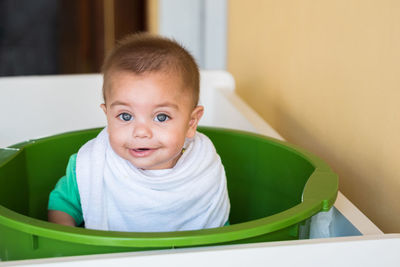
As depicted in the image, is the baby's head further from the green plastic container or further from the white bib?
the green plastic container

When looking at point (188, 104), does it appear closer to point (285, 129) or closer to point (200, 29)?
point (285, 129)

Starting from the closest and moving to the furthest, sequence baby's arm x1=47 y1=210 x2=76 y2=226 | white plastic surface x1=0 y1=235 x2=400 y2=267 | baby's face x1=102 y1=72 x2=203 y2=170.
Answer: white plastic surface x1=0 y1=235 x2=400 y2=267 → baby's face x1=102 y1=72 x2=203 y2=170 → baby's arm x1=47 y1=210 x2=76 y2=226

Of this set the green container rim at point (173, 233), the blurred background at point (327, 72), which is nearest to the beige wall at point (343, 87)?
the blurred background at point (327, 72)

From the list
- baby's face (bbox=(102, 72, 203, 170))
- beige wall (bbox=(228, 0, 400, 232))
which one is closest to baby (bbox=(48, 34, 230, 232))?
baby's face (bbox=(102, 72, 203, 170))

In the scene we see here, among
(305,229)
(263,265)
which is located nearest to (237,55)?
(305,229)

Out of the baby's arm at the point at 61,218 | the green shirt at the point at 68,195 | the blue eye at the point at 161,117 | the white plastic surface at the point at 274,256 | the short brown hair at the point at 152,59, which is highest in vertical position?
Result: the short brown hair at the point at 152,59

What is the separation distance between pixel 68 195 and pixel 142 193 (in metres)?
0.13

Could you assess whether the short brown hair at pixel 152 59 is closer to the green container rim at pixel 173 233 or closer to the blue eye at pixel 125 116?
the blue eye at pixel 125 116

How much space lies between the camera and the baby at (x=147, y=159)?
2.43ft

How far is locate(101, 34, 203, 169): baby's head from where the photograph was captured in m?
0.73

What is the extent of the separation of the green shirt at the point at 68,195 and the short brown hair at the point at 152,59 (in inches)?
5.9

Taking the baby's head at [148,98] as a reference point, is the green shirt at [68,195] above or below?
below

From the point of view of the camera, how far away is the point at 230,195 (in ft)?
3.36

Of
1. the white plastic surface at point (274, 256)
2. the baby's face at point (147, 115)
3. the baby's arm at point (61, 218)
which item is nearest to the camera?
the white plastic surface at point (274, 256)
